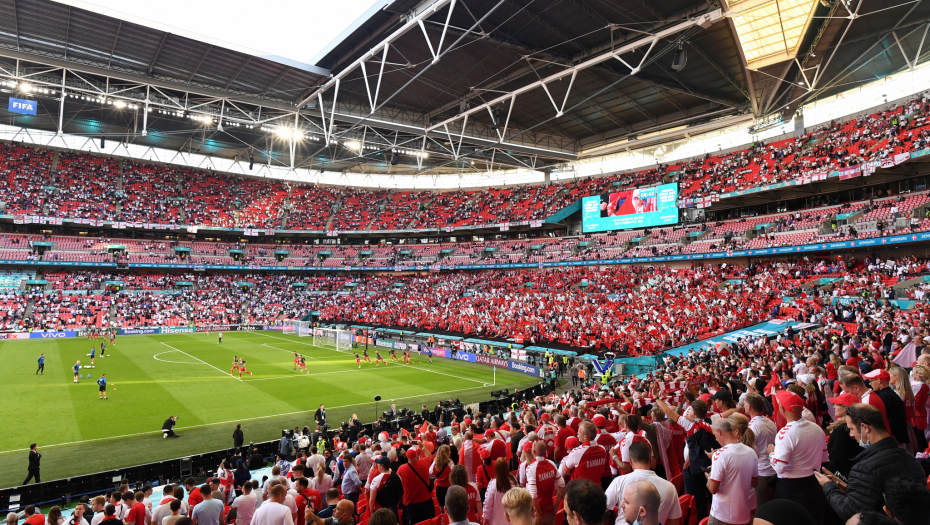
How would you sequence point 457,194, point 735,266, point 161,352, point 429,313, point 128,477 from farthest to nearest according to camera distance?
point 457,194
point 429,313
point 735,266
point 161,352
point 128,477

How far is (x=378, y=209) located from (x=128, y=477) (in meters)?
57.7

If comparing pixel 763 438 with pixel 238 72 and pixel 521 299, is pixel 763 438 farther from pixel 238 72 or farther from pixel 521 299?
pixel 521 299

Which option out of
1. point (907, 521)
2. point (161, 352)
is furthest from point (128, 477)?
point (161, 352)

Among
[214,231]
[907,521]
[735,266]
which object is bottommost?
[907,521]

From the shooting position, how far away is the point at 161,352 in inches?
1329

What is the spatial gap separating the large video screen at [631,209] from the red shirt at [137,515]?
43533mm

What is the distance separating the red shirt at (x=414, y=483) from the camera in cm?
609

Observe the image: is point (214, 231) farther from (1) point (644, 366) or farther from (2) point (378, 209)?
(1) point (644, 366)

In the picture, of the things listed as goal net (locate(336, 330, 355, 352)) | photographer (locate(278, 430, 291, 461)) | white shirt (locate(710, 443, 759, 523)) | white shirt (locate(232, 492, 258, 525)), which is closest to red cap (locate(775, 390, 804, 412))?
white shirt (locate(710, 443, 759, 523))

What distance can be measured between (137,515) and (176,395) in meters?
17.2

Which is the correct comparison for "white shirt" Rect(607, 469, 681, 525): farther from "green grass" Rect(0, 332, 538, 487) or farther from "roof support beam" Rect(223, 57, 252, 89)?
"roof support beam" Rect(223, 57, 252, 89)

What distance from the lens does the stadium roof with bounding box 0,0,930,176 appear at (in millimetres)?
25156

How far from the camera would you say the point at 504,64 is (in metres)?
31.2

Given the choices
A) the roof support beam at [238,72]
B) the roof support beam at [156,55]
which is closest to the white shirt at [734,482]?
the roof support beam at [238,72]
